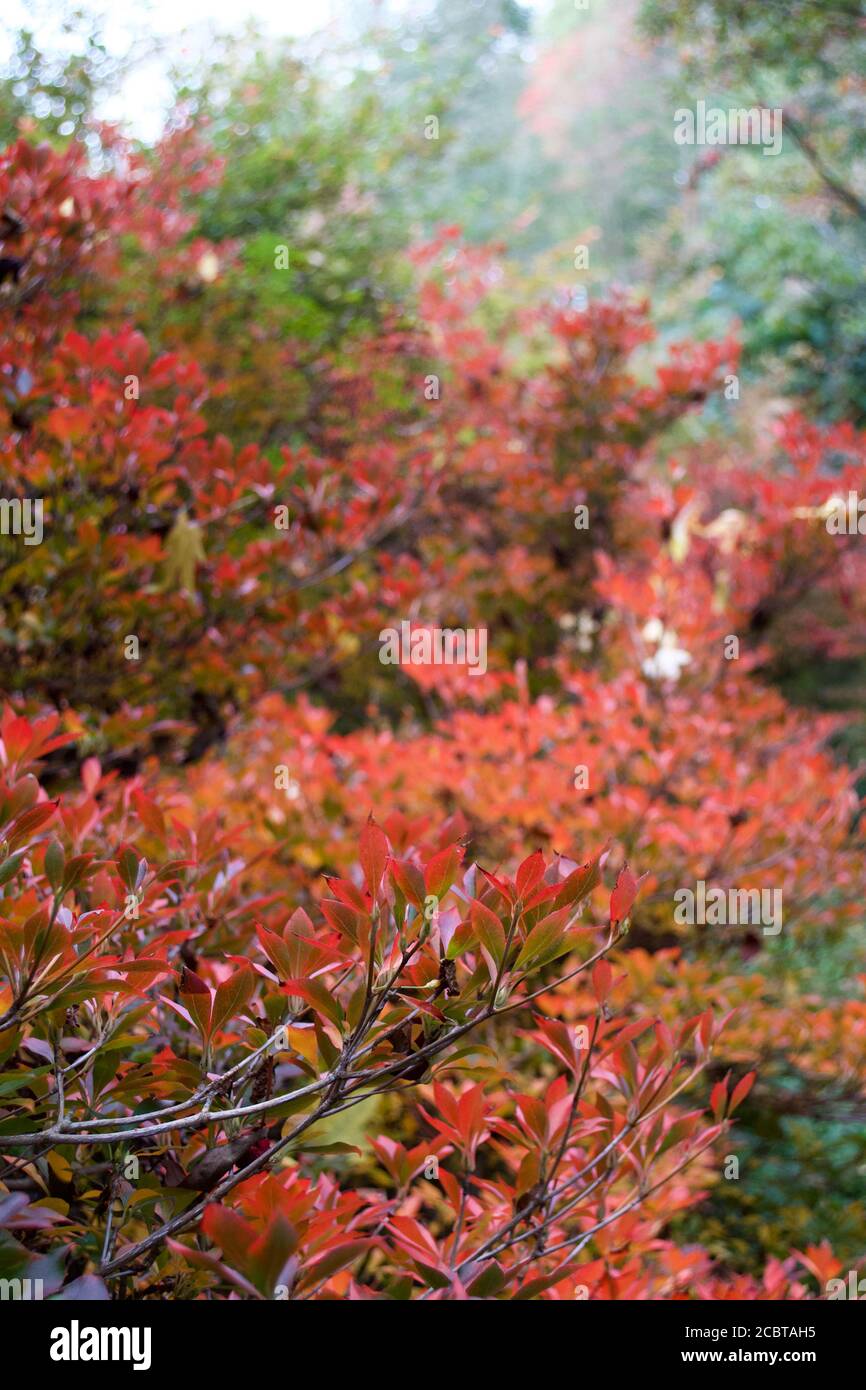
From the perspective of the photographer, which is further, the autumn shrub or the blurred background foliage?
the blurred background foliage

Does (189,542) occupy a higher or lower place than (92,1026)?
higher

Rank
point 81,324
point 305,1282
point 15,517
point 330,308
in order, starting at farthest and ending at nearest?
point 330,308 < point 81,324 < point 15,517 < point 305,1282

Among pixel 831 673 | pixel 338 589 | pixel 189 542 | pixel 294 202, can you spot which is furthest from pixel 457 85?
pixel 189 542

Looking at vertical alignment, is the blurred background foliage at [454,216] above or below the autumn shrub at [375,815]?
above

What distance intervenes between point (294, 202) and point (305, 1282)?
634 cm

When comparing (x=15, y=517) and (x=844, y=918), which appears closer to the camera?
(x=15, y=517)

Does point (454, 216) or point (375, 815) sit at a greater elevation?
point (454, 216)

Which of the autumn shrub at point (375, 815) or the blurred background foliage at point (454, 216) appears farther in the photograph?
the blurred background foliage at point (454, 216)

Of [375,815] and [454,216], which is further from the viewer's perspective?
[454,216]

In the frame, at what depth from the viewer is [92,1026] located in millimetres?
1140

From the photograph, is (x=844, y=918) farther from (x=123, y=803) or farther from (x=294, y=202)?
(x=294, y=202)

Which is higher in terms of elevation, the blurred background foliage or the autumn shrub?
the blurred background foliage
